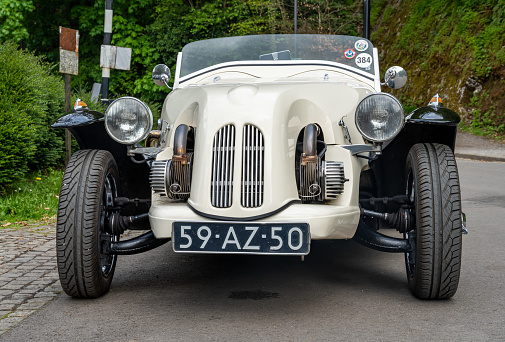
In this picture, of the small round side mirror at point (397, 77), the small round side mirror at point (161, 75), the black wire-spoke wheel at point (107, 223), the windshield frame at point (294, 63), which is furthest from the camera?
the small round side mirror at point (161, 75)

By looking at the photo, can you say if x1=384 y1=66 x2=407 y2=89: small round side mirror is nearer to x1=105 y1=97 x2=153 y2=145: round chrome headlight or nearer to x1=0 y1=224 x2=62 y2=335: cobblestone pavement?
x1=105 y1=97 x2=153 y2=145: round chrome headlight

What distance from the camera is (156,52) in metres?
23.2

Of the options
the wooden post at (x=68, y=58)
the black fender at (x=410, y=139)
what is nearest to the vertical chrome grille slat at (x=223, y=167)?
the black fender at (x=410, y=139)

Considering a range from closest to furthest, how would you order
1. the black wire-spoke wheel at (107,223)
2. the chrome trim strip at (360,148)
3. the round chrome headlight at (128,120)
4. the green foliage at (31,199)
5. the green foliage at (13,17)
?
the chrome trim strip at (360,148) < the round chrome headlight at (128,120) < the black wire-spoke wheel at (107,223) < the green foliage at (31,199) < the green foliage at (13,17)

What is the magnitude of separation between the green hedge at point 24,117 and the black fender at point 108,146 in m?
4.21

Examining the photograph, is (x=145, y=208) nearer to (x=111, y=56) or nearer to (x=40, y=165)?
(x=40, y=165)

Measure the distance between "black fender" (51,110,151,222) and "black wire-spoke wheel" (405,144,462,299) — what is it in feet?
6.73

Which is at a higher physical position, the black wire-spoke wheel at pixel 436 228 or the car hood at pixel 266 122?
the car hood at pixel 266 122

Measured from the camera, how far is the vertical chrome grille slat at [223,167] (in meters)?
3.82

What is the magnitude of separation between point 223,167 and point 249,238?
1.50 ft

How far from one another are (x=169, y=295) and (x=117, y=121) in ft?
4.03

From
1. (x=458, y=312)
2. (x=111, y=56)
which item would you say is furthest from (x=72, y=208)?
(x=111, y=56)

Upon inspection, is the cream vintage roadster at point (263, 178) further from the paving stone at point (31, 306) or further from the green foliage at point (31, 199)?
the green foliage at point (31, 199)

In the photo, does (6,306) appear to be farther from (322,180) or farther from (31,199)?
(31,199)
